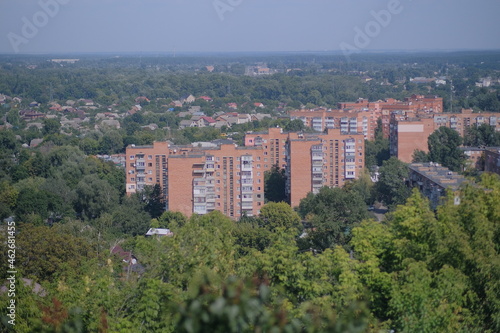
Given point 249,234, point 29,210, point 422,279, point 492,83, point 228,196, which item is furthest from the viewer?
point 492,83

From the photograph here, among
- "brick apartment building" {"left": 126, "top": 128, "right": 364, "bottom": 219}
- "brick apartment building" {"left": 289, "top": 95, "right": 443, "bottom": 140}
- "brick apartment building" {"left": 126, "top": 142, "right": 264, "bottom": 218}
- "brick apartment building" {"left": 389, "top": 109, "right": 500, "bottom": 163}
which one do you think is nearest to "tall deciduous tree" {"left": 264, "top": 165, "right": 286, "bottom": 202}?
"brick apartment building" {"left": 126, "top": 128, "right": 364, "bottom": 219}

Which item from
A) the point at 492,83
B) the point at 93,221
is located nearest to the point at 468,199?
the point at 93,221

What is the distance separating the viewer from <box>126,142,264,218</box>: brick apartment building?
441 inches

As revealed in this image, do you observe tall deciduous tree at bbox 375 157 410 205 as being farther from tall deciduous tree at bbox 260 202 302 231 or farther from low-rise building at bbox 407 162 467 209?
tall deciduous tree at bbox 260 202 302 231

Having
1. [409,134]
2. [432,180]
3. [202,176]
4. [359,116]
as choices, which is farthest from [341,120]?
[202,176]

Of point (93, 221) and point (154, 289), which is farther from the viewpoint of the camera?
point (93, 221)

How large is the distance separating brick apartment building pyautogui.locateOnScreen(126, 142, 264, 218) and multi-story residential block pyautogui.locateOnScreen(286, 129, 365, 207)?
3.29 ft

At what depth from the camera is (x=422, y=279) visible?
3.99 m

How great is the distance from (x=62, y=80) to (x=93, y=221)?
3037 cm

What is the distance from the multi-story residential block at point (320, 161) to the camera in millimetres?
12570

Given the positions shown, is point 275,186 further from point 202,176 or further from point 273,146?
point 202,176

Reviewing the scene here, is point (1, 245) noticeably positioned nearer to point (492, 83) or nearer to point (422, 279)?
point (422, 279)

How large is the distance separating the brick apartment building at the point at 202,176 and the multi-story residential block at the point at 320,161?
1002 millimetres

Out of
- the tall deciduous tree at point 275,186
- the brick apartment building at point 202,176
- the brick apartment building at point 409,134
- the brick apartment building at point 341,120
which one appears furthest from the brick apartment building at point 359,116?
the brick apartment building at point 202,176
